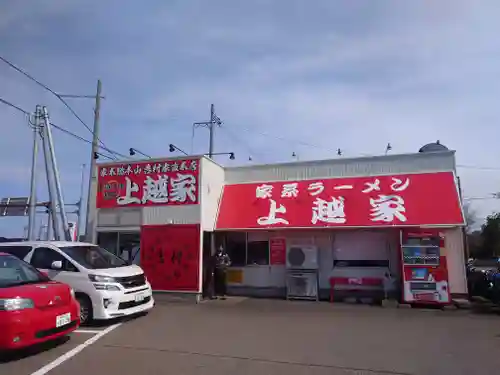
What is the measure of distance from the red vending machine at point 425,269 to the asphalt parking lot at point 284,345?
2.56 feet

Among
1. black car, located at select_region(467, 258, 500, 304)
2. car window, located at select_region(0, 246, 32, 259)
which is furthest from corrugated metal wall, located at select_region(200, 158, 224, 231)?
black car, located at select_region(467, 258, 500, 304)

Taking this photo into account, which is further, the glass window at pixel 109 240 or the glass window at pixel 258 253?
the glass window at pixel 109 240

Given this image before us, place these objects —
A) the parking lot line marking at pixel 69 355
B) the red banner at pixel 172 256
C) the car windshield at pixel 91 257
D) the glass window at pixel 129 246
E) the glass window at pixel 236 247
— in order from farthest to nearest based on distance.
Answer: the glass window at pixel 236 247
the glass window at pixel 129 246
the red banner at pixel 172 256
the car windshield at pixel 91 257
the parking lot line marking at pixel 69 355

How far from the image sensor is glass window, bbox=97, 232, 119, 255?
14.3 metres

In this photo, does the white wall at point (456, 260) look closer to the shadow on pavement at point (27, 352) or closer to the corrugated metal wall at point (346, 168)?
the corrugated metal wall at point (346, 168)

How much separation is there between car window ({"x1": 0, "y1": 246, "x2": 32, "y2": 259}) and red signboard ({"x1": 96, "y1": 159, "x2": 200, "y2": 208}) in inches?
186

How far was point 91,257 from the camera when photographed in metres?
9.17

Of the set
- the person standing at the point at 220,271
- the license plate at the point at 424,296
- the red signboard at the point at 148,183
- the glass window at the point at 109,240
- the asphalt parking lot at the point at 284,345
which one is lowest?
the asphalt parking lot at the point at 284,345

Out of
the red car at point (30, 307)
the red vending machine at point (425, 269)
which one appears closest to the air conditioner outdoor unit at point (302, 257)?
the red vending machine at point (425, 269)

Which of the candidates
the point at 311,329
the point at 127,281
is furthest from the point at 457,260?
the point at 127,281

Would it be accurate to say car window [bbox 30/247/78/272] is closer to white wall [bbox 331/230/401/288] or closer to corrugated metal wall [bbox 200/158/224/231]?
corrugated metal wall [bbox 200/158/224/231]

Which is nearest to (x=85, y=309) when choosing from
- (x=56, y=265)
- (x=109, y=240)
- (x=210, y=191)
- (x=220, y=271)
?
(x=56, y=265)

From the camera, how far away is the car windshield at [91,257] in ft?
28.9

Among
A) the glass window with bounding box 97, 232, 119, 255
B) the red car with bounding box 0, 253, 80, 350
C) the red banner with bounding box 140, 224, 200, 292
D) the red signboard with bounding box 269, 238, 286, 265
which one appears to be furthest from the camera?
the glass window with bounding box 97, 232, 119, 255
